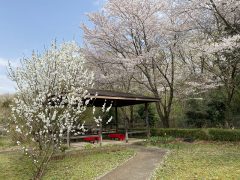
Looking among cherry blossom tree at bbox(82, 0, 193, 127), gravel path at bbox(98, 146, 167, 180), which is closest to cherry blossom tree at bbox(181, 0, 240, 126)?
cherry blossom tree at bbox(82, 0, 193, 127)

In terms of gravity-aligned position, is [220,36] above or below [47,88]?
above

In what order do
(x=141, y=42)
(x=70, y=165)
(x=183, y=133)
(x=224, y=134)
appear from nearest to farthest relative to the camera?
1. (x=70, y=165)
2. (x=224, y=134)
3. (x=183, y=133)
4. (x=141, y=42)

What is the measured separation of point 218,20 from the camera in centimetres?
1538

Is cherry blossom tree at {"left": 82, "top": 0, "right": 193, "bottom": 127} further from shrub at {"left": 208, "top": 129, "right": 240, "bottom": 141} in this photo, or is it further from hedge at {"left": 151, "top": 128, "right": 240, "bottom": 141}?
shrub at {"left": 208, "top": 129, "right": 240, "bottom": 141}

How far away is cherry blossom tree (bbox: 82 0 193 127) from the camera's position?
1697 centimetres

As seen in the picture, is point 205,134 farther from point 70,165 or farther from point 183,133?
point 70,165

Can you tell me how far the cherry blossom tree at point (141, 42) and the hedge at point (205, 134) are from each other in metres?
Answer: 2.20

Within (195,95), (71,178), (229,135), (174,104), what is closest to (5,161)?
(71,178)

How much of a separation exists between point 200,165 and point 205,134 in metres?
6.29

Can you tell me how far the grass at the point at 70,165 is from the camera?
7562mm

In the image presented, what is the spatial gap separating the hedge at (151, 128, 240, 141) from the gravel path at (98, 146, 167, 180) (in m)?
4.60

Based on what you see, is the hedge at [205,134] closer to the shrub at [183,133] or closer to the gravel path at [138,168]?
the shrub at [183,133]

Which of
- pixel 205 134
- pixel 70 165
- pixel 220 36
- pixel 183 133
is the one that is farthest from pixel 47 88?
pixel 220 36

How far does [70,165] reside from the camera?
8.73 metres
